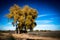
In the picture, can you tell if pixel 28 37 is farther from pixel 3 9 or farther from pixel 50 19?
pixel 3 9

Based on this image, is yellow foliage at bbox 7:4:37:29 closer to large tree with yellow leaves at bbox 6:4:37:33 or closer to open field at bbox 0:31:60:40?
large tree with yellow leaves at bbox 6:4:37:33

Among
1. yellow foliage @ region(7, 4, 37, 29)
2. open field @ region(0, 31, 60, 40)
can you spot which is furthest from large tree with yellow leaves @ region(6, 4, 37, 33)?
open field @ region(0, 31, 60, 40)

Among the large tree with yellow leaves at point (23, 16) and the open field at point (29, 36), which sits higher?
the large tree with yellow leaves at point (23, 16)

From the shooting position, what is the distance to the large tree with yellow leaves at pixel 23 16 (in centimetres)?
320

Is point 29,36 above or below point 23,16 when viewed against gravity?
below

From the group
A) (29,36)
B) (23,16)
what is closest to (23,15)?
(23,16)

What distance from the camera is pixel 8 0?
333 cm

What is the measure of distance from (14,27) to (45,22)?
Result: 0.74 meters

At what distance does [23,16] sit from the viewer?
322 cm

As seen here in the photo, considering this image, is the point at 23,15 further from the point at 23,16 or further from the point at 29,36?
the point at 29,36

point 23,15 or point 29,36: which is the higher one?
point 23,15

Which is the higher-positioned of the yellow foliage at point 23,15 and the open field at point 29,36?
the yellow foliage at point 23,15

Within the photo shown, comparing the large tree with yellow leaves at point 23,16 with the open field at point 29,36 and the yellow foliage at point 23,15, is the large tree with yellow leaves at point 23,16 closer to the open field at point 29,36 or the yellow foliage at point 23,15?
the yellow foliage at point 23,15

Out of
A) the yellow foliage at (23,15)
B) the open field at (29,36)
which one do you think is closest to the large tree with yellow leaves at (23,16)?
the yellow foliage at (23,15)
